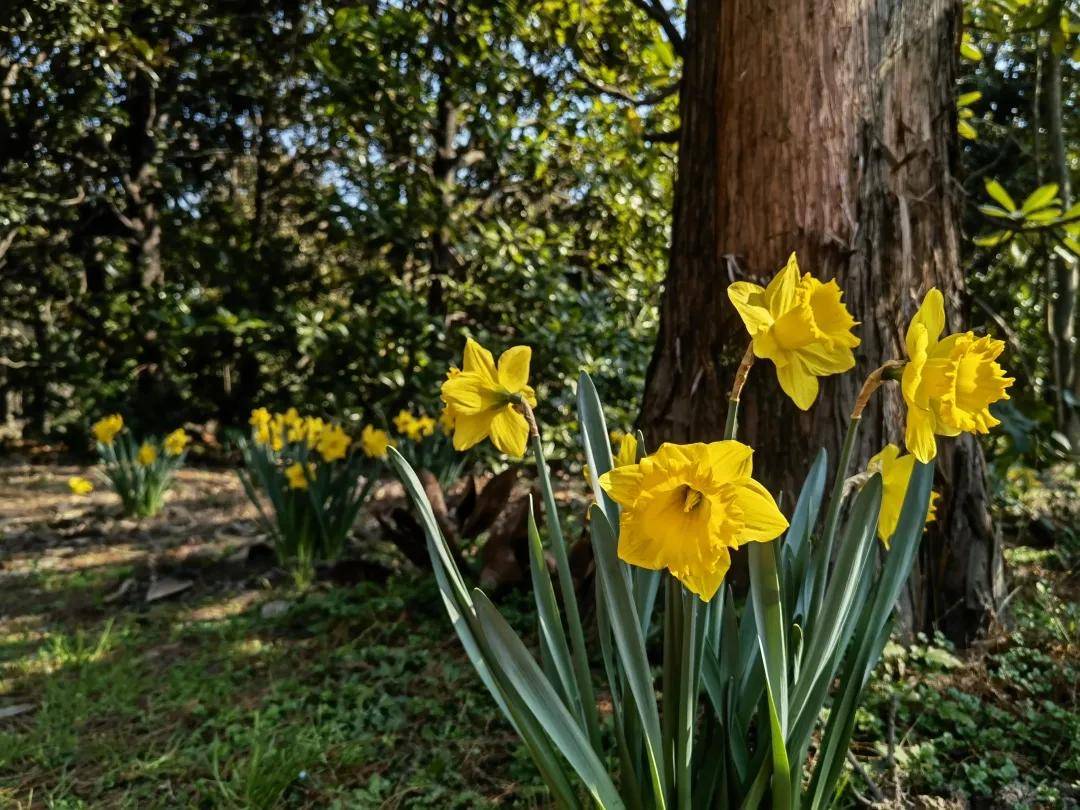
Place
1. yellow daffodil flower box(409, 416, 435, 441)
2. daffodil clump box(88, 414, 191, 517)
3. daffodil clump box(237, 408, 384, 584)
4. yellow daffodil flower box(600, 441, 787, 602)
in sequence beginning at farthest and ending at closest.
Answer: daffodil clump box(88, 414, 191, 517)
yellow daffodil flower box(409, 416, 435, 441)
daffodil clump box(237, 408, 384, 584)
yellow daffodil flower box(600, 441, 787, 602)

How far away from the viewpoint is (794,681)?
1043 mm

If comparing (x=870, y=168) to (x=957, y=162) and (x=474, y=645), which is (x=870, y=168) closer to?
(x=957, y=162)

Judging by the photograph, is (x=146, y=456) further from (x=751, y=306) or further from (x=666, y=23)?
(x=751, y=306)

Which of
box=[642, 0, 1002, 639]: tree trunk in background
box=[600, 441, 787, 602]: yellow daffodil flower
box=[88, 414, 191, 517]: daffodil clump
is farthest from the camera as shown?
box=[88, 414, 191, 517]: daffodil clump

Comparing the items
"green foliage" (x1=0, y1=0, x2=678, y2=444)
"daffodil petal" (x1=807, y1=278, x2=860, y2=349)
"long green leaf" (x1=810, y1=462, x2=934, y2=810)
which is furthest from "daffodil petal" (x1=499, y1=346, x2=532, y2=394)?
"green foliage" (x1=0, y1=0, x2=678, y2=444)

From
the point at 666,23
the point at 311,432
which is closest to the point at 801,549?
the point at 666,23

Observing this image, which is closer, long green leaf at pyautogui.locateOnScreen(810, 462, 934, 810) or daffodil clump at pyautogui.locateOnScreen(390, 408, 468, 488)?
long green leaf at pyautogui.locateOnScreen(810, 462, 934, 810)

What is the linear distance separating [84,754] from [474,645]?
1207 millimetres

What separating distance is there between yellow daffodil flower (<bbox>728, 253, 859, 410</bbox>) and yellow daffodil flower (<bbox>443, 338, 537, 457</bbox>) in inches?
12.6

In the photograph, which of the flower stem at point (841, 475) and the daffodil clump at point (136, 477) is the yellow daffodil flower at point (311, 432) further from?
the flower stem at point (841, 475)

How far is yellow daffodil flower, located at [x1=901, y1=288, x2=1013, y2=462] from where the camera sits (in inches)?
35.6

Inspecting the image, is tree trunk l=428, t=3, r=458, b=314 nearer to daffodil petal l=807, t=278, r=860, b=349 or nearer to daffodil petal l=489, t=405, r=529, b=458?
daffodil petal l=489, t=405, r=529, b=458

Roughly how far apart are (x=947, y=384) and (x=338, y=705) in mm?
1586

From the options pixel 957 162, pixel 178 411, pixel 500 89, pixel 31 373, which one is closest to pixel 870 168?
pixel 957 162
